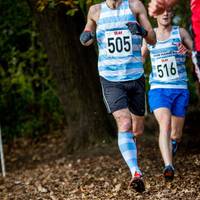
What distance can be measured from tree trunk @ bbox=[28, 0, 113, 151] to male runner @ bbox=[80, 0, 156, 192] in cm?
399

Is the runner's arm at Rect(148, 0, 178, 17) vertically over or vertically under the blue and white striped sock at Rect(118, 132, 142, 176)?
over

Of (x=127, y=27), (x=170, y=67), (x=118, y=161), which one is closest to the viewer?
(x=127, y=27)

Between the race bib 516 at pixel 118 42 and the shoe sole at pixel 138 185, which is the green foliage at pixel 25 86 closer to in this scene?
the race bib 516 at pixel 118 42

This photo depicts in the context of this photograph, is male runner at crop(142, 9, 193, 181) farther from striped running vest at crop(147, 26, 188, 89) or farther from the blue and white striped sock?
the blue and white striped sock

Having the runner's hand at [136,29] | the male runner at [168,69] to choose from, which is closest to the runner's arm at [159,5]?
the runner's hand at [136,29]

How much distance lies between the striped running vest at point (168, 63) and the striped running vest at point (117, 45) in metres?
0.93

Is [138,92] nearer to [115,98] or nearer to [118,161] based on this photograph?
[115,98]

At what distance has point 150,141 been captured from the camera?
11.5 metres

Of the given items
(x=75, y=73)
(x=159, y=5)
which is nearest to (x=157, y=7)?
(x=159, y=5)

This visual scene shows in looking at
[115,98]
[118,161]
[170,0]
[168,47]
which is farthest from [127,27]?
[118,161]

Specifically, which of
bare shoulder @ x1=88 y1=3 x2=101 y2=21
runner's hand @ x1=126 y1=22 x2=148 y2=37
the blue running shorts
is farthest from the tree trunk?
runner's hand @ x1=126 y1=22 x2=148 y2=37

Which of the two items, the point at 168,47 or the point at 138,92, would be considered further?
the point at 168,47

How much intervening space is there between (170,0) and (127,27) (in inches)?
92.0

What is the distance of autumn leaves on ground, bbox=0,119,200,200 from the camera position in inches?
302
